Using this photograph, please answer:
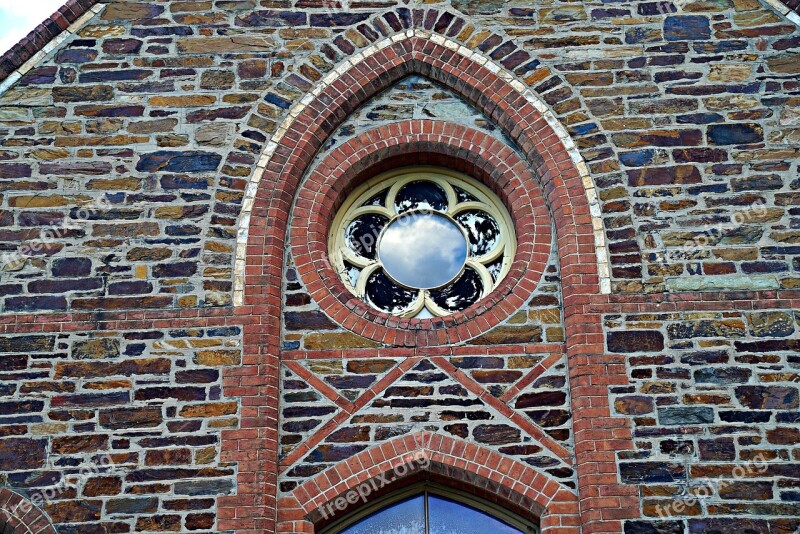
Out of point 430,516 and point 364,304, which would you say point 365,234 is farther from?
point 430,516

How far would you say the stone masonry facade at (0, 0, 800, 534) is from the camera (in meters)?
8.69

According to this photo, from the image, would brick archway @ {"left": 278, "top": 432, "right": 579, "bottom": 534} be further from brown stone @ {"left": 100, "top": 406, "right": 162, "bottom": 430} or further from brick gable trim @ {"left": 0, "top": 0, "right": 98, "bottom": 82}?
brick gable trim @ {"left": 0, "top": 0, "right": 98, "bottom": 82}

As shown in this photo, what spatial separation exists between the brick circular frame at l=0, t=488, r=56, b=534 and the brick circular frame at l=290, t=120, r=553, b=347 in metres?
2.69

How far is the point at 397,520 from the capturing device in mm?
8984

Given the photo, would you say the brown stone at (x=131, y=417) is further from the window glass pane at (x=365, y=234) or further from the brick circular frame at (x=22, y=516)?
the window glass pane at (x=365, y=234)

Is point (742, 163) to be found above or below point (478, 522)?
above

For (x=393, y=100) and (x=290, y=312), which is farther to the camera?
(x=393, y=100)

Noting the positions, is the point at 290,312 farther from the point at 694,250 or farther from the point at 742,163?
the point at 742,163

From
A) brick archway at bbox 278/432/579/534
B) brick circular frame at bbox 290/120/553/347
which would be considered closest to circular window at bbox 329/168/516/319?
brick circular frame at bbox 290/120/553/347

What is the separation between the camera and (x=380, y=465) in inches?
347

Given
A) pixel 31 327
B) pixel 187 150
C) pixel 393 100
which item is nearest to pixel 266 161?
pixel 187 150

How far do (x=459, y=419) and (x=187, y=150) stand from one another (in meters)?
3.28

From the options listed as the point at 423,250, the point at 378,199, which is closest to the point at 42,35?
the point at 378,199

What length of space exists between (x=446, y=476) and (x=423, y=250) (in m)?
2.04
